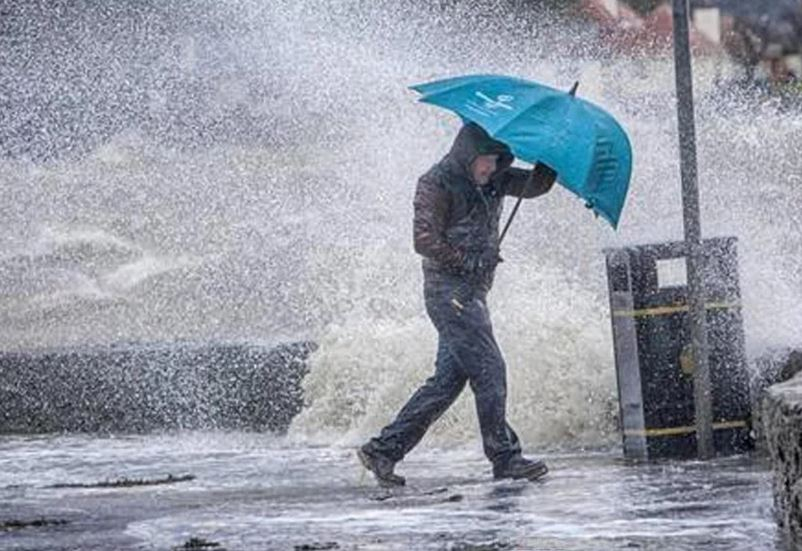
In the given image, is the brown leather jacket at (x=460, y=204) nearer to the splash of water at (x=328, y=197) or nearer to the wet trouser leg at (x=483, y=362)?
the wet trouser leg at (x=483, y=362)

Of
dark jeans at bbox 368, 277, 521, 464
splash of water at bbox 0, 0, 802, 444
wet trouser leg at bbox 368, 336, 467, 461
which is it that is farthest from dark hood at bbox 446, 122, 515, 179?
splash of water at bbox 0, 0, 802, 444

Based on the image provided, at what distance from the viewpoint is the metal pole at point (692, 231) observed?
1109 cm

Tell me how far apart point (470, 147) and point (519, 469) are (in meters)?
1.42

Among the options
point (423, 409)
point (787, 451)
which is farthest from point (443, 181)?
point (787, 451)

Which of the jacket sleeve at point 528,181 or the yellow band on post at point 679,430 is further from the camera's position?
the yellow band on post at point 679,430

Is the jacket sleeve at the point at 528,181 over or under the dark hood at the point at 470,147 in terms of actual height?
under

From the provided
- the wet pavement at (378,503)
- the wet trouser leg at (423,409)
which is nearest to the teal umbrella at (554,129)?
the wet trouser leg at (423,409)

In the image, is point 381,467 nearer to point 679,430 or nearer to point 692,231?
point 679,430

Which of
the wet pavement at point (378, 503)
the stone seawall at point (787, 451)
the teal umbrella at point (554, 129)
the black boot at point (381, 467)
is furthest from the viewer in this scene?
the black boot at point (381, 467)

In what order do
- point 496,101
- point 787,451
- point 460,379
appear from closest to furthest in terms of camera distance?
point 787,451, point 496,101, point 460,379

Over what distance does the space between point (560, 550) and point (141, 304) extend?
479 inches

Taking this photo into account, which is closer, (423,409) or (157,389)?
(423,409)

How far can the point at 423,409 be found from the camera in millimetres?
11383

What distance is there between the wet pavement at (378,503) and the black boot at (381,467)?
0.08 m
